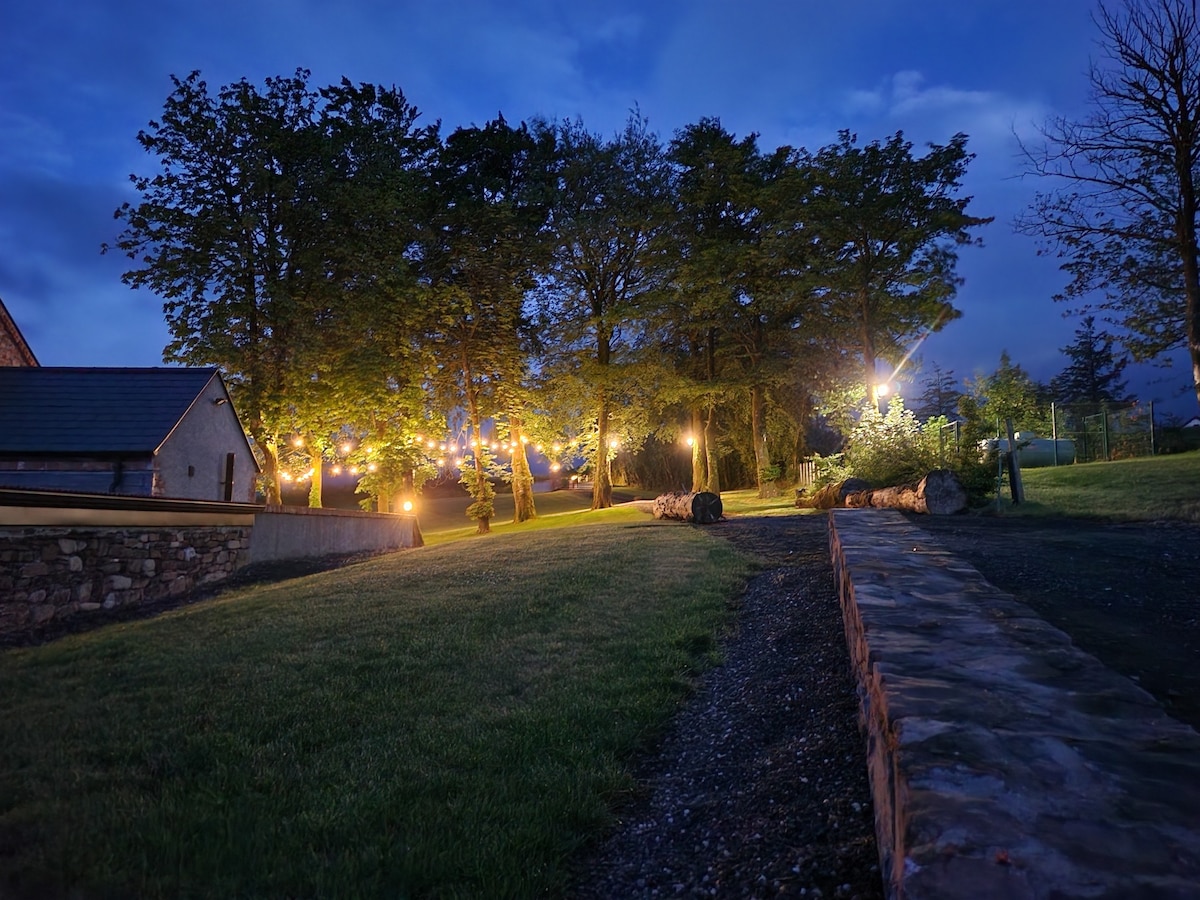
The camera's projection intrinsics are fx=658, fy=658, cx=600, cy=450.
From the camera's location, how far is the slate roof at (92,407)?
40.3 ft

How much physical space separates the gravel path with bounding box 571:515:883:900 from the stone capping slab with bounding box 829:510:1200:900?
0.66 feet

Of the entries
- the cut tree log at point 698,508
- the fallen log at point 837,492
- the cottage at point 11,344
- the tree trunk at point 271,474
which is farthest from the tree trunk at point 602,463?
the cottage at point 11,344

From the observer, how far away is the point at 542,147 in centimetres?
2664

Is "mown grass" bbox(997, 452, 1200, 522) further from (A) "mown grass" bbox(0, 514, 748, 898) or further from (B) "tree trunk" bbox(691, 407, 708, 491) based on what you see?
(B) "tree trunk" bbox(691, 407, 708, 491)

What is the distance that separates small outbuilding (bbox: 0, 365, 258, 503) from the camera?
476 inches

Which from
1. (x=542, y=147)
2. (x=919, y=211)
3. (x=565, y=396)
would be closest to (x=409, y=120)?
(x=542, y=147)

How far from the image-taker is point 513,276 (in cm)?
2245

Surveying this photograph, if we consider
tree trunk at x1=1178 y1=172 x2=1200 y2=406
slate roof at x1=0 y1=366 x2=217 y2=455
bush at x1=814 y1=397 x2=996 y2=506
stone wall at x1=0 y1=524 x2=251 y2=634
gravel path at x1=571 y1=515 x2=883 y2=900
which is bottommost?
gravel path at x1=571 y1=515 x2=883 y2=900

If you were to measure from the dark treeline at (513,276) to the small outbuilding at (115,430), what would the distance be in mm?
3732

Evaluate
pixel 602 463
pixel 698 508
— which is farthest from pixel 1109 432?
pixel 602 463

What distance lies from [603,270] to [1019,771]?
82.7 feet

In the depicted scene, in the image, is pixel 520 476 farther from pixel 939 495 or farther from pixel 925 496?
pixel 939 495

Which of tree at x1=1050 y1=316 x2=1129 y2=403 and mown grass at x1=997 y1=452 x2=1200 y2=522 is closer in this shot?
mown grass at x1=997 y1=452 x2=1200 y2=522

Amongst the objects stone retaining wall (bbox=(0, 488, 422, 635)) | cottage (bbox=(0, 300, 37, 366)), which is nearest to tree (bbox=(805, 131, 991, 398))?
stone retaining wall (bbox=(0, 488, 422, 635))
